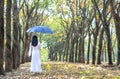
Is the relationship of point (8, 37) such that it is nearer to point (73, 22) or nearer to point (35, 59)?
point (35, 59)

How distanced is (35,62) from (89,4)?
1972cm

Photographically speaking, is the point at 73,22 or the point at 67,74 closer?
the point at 67,74

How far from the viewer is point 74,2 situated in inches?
1362

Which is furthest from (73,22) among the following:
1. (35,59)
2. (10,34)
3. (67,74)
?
(67,74)

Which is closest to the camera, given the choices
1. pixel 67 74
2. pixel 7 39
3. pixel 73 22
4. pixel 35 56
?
pixel 67 74

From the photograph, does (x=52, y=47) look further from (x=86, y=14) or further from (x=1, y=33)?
(x=1, y=33)

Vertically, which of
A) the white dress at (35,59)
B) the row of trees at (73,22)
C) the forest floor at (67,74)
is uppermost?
the row of trees at (73,22)

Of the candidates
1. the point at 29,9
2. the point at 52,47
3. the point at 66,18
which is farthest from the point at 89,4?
the point at 52,47

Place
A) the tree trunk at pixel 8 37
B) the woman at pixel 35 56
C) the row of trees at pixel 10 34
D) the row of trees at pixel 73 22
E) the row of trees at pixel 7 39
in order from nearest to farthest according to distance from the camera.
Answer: the row of trees at pixel 7 39, the row of trees at pixel 10 34, the woman at pixel 35 56, the tree trunk at pixel 8 37, the row of trees at pixel 73 22

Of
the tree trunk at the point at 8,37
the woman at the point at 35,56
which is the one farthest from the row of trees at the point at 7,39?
the woman at the point at 35,56

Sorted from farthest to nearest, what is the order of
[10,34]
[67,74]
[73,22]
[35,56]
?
1. [73,22]
2. [10,34]
3. [35,56]
4. [67,74]

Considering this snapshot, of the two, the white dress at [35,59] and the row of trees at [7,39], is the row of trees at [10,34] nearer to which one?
the row of trees at [7,39]

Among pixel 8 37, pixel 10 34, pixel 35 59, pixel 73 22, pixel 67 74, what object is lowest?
pixel 67 74

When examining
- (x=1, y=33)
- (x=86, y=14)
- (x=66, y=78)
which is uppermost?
(x=86, y=14)
